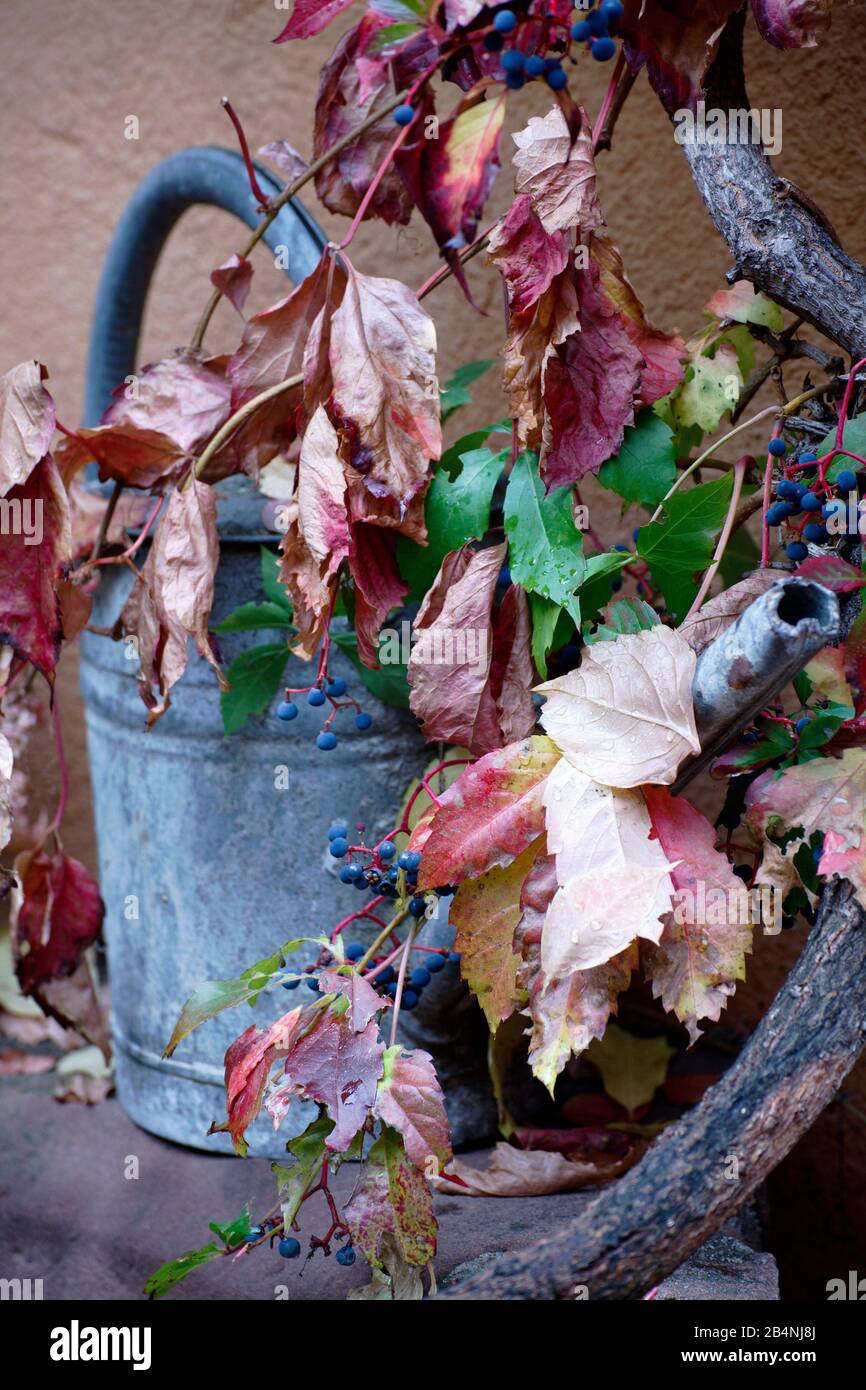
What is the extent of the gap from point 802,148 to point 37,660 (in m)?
0.91

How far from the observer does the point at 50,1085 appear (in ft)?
4.37

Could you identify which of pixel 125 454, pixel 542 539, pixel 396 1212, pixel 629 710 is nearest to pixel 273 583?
pixel 125 454

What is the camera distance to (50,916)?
1.10 metres

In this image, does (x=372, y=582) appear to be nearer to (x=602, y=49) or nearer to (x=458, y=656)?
(x=458, y=656)

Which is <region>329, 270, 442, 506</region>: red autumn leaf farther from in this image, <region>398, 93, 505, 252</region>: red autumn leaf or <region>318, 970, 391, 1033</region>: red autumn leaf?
<region>318, 970, 391, 1033</region>: red autumn leaf

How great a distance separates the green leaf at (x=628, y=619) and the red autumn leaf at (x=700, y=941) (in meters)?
0.14

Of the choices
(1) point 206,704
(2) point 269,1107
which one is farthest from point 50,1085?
(2) point 269,1107

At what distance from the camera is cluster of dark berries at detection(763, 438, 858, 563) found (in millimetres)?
729

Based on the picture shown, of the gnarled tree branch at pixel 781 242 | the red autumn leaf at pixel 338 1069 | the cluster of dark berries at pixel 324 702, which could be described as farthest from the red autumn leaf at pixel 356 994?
the gnarled tree branch at pixel 781 242

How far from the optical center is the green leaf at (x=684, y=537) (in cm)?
77

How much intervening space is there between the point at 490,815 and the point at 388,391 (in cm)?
27

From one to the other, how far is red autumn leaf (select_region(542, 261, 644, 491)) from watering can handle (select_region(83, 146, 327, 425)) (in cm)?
36

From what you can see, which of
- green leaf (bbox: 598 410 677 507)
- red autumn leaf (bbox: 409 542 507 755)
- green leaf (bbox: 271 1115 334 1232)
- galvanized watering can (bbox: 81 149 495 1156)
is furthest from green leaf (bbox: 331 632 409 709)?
green leaf (bbox: 271 1115 334 1232)
